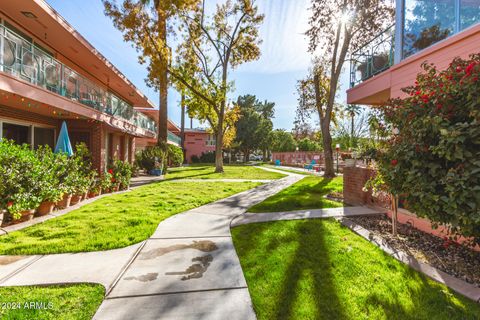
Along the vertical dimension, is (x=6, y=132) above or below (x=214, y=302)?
above

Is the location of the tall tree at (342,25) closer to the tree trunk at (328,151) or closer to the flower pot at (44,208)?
the tree trunk at (328,151)

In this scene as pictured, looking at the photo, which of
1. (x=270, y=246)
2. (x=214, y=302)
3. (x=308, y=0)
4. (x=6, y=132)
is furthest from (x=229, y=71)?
(x=214, y=302)

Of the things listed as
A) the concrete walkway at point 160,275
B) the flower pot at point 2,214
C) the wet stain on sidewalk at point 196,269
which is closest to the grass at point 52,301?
the concrete walkway at point 160,275

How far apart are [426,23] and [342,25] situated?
8.14 m

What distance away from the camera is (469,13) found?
5.06m

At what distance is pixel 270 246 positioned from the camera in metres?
4.26

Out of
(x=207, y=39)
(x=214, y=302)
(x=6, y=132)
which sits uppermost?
(x=207, y=39)

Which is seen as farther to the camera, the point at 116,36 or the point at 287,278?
the point at 116,36

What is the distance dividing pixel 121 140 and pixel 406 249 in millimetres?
18396

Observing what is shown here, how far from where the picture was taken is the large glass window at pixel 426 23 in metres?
5.50

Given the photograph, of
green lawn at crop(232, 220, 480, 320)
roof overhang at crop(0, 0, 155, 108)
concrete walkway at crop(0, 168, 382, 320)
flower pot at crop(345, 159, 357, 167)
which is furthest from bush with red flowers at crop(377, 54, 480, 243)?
roof overhang at crop(0, 0, 155, 108)

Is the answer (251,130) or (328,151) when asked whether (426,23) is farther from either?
(251,130)

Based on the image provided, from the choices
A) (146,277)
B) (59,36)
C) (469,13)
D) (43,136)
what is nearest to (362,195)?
(469,13)

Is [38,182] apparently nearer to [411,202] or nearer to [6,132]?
[6,132]
